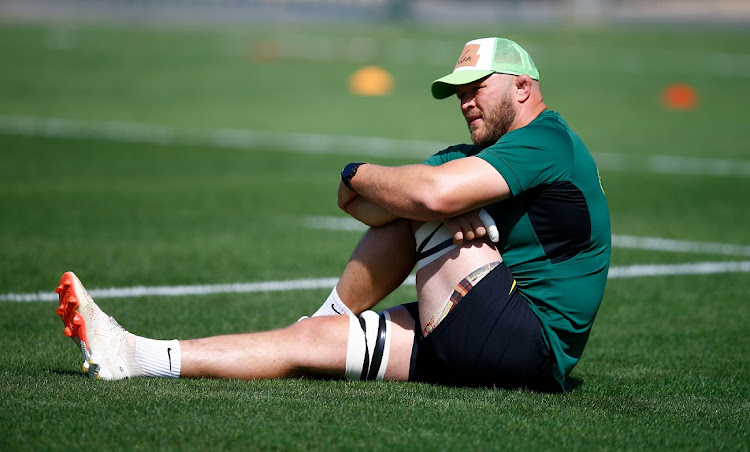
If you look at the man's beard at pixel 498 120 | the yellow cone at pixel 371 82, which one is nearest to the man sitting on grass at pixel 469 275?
the man's beard at pixel 498 120

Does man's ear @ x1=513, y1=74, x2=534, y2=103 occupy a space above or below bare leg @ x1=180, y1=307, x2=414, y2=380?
above

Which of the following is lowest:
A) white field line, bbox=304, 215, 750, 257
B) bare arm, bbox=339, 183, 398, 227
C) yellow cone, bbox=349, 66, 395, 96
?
white field line, bbox=304, 215, 750, 257

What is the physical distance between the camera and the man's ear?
5.30m

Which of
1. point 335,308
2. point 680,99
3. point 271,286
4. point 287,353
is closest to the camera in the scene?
point 287,353

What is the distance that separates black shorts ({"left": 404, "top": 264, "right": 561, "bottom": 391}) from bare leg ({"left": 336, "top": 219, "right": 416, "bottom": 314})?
1.40ft

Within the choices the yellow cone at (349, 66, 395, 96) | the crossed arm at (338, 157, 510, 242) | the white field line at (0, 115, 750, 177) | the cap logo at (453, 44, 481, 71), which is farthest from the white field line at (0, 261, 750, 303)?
the yellow cone at (349, 66, 395, 96)

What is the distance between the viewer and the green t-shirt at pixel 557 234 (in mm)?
5059

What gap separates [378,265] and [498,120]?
0.89 metres

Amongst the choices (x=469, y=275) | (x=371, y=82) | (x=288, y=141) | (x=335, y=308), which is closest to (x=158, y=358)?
(x=335, y=308)

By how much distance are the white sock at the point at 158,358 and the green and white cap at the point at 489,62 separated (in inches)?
69.6

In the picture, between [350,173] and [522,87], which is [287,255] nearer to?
[350,173]

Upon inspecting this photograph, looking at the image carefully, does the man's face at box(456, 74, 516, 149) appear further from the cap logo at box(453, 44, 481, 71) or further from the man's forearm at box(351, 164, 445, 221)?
the man's forearm at box(351, 164, 445, 221)

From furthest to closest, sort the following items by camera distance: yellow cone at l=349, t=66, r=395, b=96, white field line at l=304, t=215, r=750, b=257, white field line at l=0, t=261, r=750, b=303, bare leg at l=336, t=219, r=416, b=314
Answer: yellow cone at l=349, t=66, r=395, b=96, white field line at l=304, t=215, r=750, b=257, white field line at l=0, t=261, r=750, b=303, bare leg at l=336, t=219, r=416, b=314

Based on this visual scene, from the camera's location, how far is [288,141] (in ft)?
53.8
